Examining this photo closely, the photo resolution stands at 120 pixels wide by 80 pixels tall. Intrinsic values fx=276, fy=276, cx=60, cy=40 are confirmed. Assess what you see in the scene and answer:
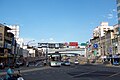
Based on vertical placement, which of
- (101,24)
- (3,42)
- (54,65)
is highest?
(101,24)

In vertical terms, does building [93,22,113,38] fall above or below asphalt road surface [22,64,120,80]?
above

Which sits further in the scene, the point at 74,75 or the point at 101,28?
the point at 101,28

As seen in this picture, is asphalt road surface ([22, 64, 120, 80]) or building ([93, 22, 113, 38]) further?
building ([93, 22, 113, 38])

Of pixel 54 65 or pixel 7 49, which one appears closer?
pixel 54 65

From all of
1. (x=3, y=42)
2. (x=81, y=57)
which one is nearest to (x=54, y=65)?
(x=3, y=42)

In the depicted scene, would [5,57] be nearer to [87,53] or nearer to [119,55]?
[119,55]

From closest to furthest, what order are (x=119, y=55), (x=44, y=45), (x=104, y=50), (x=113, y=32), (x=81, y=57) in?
1. (x=119, y=55)
2. (x=44, y=45)
3. (x=113, y=32)
4. (x=104, y=50)
5. (x=81, y=57)

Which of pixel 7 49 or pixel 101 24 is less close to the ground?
pixel 101 24

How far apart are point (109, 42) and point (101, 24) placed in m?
66.0

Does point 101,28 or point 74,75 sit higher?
point 101,28

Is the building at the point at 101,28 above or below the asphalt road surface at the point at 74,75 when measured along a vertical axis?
above

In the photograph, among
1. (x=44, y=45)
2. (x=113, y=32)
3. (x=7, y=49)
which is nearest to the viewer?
(x=7, y=49)

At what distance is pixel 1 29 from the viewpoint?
88.7 metres

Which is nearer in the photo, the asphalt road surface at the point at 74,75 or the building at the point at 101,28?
the asphalt road surface at the point at 74,75
